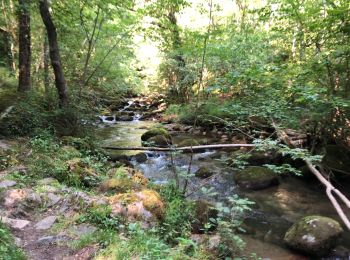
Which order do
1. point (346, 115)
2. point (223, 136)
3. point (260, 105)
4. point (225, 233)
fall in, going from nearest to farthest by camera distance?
point (225, 233), point (346, 115), point (260, 105), point (223, 136)

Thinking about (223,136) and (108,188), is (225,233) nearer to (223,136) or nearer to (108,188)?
(108,188)

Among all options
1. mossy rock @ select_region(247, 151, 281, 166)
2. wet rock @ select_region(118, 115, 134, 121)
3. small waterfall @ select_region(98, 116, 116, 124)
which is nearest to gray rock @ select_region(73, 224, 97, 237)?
mossy rock @ select_region(247, 151, 281, 166)

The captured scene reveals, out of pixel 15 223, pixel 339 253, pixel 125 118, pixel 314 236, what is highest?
pixel 125 118

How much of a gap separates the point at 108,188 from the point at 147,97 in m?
21.7

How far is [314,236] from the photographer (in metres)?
5.56

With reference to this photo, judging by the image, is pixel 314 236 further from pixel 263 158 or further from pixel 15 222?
pixel 263 158

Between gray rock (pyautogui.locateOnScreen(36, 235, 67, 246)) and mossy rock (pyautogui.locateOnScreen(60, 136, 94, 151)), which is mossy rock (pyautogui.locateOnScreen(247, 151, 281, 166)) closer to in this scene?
mossy rock (pyautogui.locateOnScreen(60, 136, 94, 151))

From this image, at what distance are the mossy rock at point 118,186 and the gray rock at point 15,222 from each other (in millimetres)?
1564

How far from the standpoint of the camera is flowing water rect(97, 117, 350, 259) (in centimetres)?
595

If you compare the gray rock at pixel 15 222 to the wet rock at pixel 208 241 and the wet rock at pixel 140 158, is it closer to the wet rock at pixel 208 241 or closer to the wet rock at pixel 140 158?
the wet rock at pixel 208 241

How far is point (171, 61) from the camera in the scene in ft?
58.0

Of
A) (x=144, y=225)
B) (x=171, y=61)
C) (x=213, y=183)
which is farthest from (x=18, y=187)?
(x=171, y=61)

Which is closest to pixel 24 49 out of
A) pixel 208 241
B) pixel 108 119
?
pixel 208 241

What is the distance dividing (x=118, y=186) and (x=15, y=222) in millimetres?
1833
